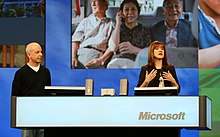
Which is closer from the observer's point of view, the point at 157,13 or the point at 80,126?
the point at 80,126

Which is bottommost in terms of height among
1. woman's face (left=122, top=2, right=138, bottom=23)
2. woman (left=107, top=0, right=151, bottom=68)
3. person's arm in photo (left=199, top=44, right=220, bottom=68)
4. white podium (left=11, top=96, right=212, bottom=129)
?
white podium (left=11, top=96, right=212, bottom=129)

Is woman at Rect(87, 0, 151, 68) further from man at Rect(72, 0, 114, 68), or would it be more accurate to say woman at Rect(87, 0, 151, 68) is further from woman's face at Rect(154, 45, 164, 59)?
woman's face at Rect(154, 45, 164, 59)

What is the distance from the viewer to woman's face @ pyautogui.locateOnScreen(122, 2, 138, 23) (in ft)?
22.6

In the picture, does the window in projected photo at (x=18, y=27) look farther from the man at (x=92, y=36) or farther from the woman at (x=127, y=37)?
the woman at (x=127, y=37)

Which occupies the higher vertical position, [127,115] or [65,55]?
[65,55]

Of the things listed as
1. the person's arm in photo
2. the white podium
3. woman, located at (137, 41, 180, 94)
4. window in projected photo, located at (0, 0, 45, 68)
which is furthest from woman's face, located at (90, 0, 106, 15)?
the white podium

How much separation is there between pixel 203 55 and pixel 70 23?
164 centimetres

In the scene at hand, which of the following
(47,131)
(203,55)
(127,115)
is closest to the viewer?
(127,115)

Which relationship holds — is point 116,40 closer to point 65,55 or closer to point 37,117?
point 65,55

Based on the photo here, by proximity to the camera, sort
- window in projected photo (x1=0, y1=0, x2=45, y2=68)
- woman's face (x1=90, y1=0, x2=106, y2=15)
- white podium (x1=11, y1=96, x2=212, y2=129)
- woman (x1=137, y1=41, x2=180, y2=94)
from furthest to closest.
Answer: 1. window in projected photo (x1=0, y1=0, x2=45, y2=68)
2. woman's face (x1=90, y1=0, x2=106, y2=15)
3. woman (x1=137, y1=41, x2=180, y2=94)
4. white podium (x1=11, y1=96, x2=212, y2=129)

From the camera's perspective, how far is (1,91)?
7062 millimetres

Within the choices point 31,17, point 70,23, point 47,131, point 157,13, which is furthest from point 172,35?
point 47,131

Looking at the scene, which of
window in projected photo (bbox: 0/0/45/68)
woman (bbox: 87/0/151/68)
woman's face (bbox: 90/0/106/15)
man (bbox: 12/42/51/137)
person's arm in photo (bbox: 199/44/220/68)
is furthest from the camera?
window in projected photo (bbox: 0/0/45/68)

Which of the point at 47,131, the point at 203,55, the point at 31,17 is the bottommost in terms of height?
the point at 47,131
